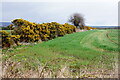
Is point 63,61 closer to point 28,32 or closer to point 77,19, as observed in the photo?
point 28,32

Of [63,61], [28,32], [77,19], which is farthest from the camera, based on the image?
[77,19]

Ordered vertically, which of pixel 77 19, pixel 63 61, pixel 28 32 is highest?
pixel 77 19

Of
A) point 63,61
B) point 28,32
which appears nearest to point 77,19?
point 28,32

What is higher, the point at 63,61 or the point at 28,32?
the point at 28,32

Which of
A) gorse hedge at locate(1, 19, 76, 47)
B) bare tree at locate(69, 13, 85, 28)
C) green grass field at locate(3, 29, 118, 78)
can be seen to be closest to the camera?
green grass field at locate(3, 29, 118, 78)

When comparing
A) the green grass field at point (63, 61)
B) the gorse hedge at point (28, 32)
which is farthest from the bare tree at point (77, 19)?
the green grass field at point (63, 61)

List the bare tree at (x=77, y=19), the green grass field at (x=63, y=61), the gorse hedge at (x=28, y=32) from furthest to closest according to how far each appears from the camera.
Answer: the bare tree at (x=77, y=19)
the gorse hedge at (x=28, y=32)
the green grass field at (x=63, y=61)

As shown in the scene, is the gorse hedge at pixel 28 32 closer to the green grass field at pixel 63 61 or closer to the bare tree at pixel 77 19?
the green grass field at pixel 63 61

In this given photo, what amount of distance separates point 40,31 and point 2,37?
4196 mm

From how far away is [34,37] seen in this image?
433 inches

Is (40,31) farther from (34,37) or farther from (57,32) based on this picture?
(57,32)

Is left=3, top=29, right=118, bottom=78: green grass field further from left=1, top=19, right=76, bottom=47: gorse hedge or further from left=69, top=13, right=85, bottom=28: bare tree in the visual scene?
left=69, top=13, right=85, bottom=28: bare tree

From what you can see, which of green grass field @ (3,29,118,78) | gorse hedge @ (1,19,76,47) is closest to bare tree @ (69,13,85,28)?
gorse hedge @ (1,19,76,47)

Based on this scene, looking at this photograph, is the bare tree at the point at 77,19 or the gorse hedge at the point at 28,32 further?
the bare tree at the point at 77,19
